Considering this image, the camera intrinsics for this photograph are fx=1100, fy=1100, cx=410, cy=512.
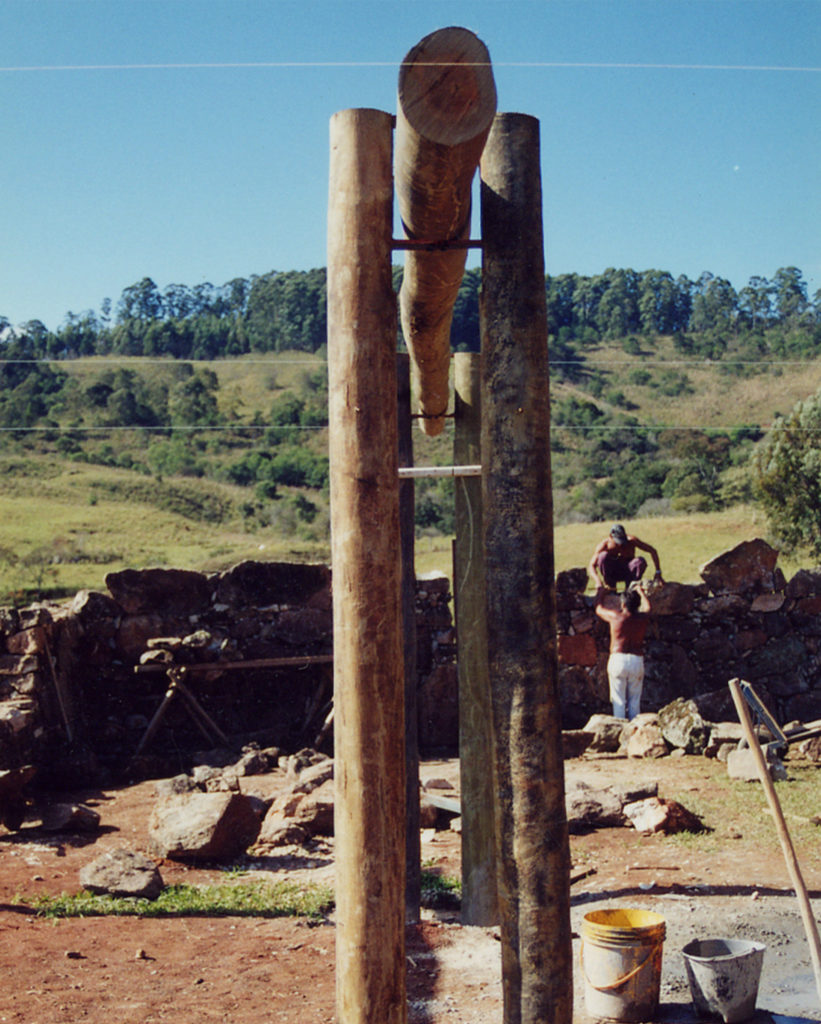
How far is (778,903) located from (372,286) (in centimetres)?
422

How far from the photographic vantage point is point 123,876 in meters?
6.49

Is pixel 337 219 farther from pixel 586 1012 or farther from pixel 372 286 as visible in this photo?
pixel 586 1012

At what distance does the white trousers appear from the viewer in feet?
35.9

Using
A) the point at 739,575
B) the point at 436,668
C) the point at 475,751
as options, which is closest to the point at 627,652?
the point at 436,668

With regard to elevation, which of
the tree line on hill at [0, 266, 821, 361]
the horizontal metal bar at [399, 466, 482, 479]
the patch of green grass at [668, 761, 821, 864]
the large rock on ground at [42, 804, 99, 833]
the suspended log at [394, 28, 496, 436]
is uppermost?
the tree line on hill at [0, 266, 821, 361]

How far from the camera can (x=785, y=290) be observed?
224 feet

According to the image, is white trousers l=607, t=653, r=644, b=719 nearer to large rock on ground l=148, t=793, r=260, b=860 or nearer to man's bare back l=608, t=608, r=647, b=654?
man's bare back l=608, t=608, r=647, b=654

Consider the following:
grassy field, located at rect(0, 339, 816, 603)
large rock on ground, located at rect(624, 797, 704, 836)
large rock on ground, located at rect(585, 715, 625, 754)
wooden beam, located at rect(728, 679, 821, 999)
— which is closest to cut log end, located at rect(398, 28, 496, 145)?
wooden beam, located at rect(728, 679, 821, 999)

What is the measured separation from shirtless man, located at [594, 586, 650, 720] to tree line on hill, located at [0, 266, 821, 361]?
54605mm

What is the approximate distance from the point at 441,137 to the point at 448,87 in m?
0.13

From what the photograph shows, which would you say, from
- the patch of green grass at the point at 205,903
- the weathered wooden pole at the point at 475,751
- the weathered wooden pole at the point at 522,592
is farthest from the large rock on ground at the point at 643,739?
the weathered wooden pole at the point at 522,592

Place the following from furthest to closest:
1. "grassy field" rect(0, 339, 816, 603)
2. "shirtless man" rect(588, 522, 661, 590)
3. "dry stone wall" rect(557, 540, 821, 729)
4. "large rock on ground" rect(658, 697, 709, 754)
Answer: "grassy field" rect(0, 339, 816, 603)
"dry stone wall" rect(557, 540, 821, 729)
"shirtless man" rect(588, 522, 661, 590)
"large rock on ground" rect(658, 697, 709, 754)

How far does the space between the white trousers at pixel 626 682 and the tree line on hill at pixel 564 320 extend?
54.7 meters

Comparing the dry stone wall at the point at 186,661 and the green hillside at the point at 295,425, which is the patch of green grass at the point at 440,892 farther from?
the green hillside at the point at 295,425
